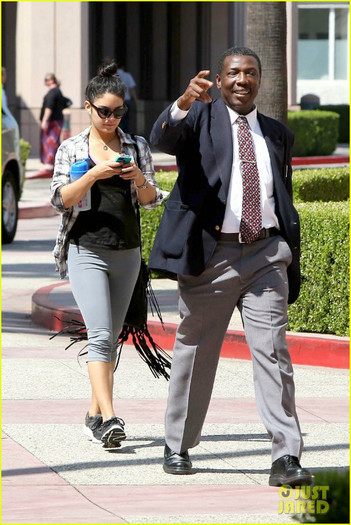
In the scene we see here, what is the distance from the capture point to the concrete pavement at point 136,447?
526 centimetres

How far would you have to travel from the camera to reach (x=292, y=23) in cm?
3322

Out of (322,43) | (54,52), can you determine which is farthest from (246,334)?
(322,43)

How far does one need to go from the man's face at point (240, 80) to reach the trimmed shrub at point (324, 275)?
323cm

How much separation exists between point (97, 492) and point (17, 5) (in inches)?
995

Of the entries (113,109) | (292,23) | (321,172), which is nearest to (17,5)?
(292,23)

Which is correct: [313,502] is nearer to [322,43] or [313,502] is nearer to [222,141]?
[222,141]

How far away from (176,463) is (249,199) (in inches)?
51.0

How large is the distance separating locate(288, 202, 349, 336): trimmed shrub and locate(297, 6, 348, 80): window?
34.0 meters

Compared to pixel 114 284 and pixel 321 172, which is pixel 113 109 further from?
pixel 321 172

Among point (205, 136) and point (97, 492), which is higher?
point (205, 136)

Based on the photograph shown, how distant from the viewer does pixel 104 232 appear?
21.0 feet

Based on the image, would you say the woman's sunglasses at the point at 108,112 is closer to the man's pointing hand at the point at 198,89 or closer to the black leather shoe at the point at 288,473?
the man's pointing hand at the point at 198,89

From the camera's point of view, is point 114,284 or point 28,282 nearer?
point 114,284

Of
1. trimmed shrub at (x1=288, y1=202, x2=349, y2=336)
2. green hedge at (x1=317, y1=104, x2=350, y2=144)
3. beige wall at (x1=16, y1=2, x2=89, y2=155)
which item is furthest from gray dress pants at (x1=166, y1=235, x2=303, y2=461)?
green hedge at (x1=317, y1=104, x2=350, y2=144)
